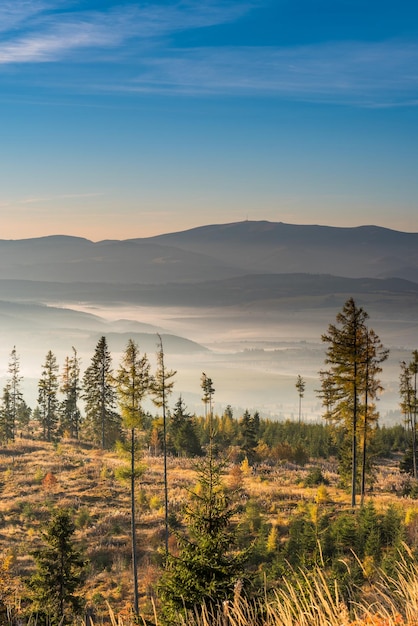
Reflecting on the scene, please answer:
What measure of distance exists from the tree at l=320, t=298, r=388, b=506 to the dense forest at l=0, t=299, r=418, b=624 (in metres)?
0.09

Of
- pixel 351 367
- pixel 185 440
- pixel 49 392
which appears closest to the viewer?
pixel 351 367

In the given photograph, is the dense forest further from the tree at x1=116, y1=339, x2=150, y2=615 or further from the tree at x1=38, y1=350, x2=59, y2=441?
the tree at x1=38, y1=350, x2=59, y2=441

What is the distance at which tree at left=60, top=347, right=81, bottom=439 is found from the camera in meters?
74.9

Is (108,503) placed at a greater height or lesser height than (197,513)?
lesser

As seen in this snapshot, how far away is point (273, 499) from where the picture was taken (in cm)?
3894

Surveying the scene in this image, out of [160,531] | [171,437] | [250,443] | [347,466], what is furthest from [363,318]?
[171,437]

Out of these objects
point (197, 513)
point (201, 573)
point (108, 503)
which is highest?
point (197, 513)

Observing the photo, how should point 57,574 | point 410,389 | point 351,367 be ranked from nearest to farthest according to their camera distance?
point 57,574
point 351,367
point 410,389

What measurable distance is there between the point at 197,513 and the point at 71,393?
64.2m

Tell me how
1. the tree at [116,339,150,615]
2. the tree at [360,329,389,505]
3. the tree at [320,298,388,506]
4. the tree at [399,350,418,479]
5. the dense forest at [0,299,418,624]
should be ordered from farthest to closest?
the tree at [399,350,418,479], the tree at [360,329,389,505], the tree at [320,298,388,506], the tree at [116,339,150,615], the dense forest at [0,299,418,624]

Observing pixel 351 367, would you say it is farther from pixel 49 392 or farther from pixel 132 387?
pixel 49 392

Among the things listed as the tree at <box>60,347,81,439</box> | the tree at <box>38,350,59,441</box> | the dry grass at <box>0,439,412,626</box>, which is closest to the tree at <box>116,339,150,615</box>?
the dry grass at <box>0,439,412,626</box>

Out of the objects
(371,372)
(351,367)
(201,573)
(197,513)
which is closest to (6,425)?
(351,367)

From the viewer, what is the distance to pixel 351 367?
114 ft
